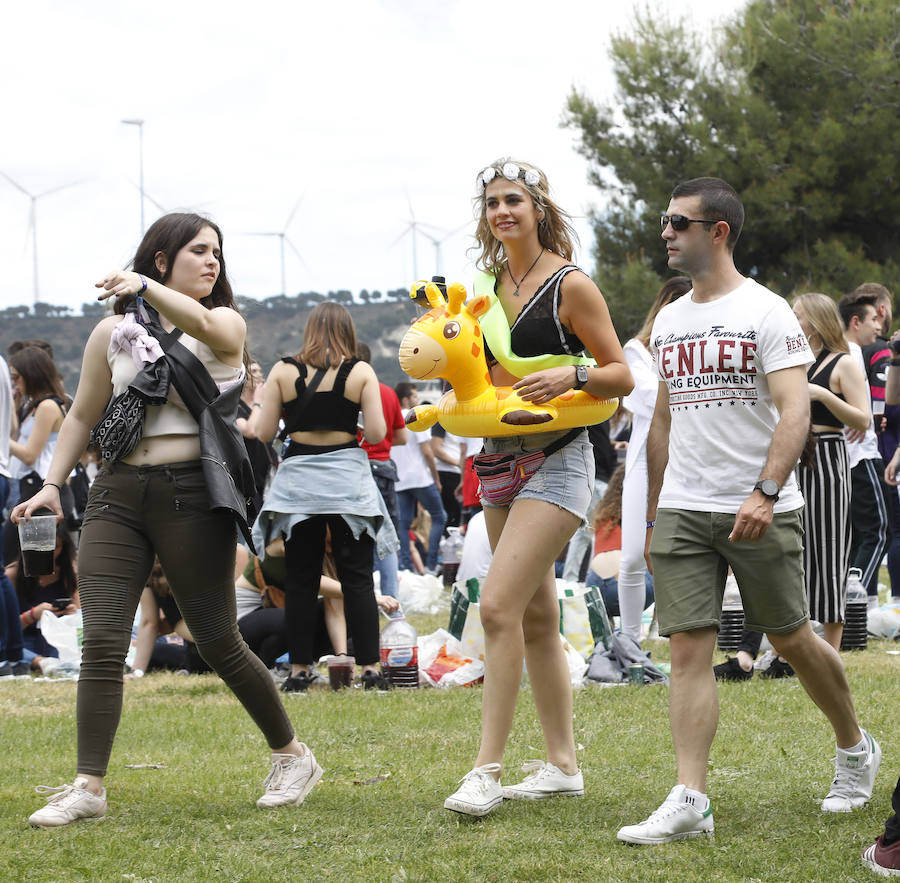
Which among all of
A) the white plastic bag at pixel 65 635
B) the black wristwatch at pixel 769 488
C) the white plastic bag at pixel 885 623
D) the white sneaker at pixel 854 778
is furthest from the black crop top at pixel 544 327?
the white plastic bag at pixel 885 623

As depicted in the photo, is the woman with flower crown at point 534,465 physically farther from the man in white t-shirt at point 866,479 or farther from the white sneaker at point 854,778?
the man in white t-shirt at point 866,479

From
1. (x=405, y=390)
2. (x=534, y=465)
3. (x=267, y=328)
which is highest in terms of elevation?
(x=267, y=328)

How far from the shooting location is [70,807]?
13.8 feet

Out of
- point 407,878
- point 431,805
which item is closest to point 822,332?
point 431,805

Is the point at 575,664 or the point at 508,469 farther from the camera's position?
the point at 575,664

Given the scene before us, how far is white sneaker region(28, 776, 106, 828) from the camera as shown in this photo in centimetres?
416

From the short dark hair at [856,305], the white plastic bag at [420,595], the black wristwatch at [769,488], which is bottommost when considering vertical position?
the white plastic bag at [420,595]

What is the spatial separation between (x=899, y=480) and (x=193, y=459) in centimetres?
567

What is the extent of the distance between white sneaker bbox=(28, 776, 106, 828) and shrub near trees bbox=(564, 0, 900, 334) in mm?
20929

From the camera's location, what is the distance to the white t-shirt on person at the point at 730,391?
401 centimetres

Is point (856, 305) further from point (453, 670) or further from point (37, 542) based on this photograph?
point (37, 542)

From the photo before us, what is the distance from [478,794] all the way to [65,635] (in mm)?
5168

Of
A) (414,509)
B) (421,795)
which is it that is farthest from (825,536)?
(414,509)

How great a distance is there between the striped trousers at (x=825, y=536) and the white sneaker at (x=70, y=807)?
349 cm
